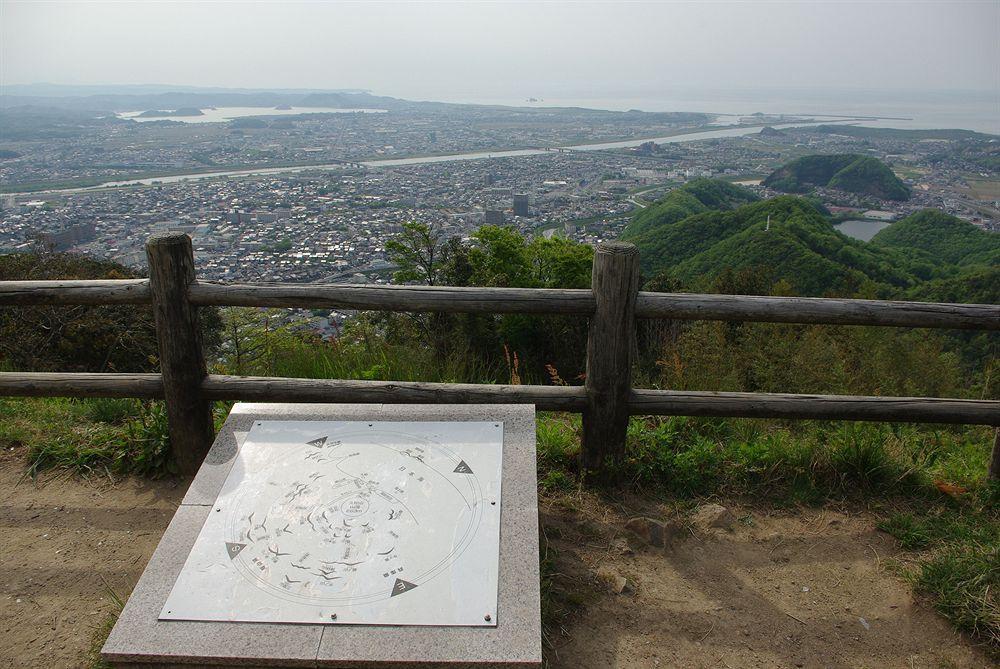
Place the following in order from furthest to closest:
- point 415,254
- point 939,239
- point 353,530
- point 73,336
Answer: point 939,239
point 415,254
point 73,336
point 353,530

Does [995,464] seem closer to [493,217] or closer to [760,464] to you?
[760,464]

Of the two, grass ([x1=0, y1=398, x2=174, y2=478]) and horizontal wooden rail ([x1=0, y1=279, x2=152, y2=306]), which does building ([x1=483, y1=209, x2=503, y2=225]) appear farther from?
horizontal wooden rail ([x1=0, y1=279, x2=152, y2=306])

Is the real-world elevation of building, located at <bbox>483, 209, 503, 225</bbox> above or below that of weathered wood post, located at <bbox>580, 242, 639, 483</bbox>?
below

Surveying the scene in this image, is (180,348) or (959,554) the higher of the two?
(180,348)

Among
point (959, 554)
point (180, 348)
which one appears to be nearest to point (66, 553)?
point (180, 348)

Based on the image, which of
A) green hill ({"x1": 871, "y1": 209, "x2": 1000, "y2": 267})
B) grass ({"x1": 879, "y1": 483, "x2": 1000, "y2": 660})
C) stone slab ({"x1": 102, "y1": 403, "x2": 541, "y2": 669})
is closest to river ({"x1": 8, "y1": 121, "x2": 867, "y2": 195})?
green hill ({"x1": 871, "y1": 209, "x2": 1000, "y2": 267})
